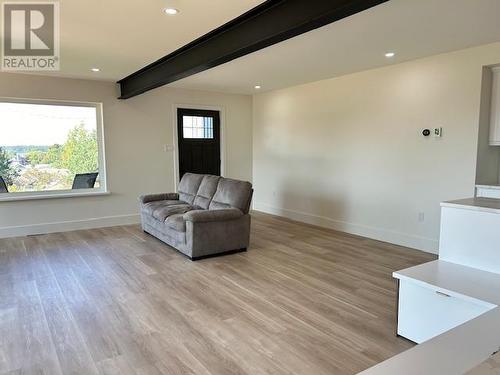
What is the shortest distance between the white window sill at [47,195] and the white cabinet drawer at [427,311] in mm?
5098

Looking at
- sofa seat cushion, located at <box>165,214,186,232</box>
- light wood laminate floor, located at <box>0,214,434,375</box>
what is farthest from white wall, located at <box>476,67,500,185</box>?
sofa seat cushion, located at <box>165,214,186,232</box>

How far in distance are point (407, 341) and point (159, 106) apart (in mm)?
5485

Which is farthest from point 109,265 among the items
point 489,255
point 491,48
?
point 491,48

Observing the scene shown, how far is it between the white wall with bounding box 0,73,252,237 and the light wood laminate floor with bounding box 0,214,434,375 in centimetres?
75

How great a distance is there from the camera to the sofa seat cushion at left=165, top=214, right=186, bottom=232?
4.33 m

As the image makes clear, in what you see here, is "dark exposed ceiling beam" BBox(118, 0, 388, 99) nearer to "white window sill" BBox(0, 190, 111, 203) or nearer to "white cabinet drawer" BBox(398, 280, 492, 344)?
"white cabinet drawer" BBox(398, 280, 492, 344)

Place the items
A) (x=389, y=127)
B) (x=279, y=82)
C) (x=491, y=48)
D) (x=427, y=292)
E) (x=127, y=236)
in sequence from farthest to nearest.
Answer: (x=279, y=82), (x=127, y=236), (x=389, y=127), (x=491, y=48), (x=427, y=292)

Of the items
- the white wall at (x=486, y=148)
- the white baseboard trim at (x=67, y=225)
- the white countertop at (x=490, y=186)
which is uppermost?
the white wall at (x=486, y=148)

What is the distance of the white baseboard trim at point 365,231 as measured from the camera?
4.57 m

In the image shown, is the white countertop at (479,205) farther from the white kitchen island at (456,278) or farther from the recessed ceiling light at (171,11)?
the recessed ceiling light at (171,11)

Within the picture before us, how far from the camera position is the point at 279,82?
19.9 feet

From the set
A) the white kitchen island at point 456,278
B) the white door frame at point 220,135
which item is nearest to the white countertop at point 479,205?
the white kitchen island at point 456,278

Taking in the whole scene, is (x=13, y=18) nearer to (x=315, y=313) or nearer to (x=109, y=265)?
(x=109, y=265)

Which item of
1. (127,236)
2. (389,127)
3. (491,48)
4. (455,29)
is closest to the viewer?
(455,29)
